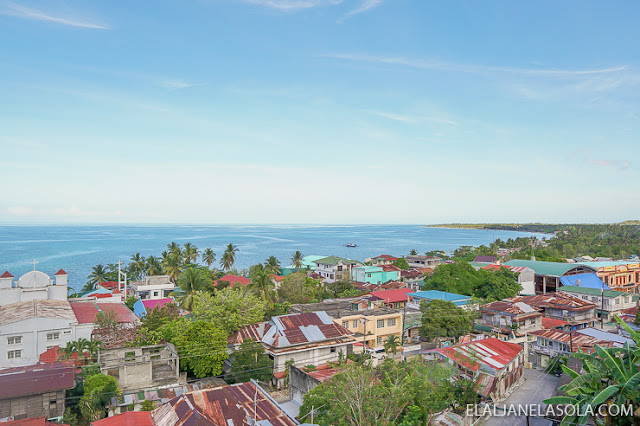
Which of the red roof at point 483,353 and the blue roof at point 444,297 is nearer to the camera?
the red roof at point 483,353

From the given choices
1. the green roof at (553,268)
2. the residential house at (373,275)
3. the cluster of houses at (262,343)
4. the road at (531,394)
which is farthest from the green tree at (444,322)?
the green roof at (553,268)

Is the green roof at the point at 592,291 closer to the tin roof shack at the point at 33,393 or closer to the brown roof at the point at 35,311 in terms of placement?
the tin roof shack at the point at 33,393

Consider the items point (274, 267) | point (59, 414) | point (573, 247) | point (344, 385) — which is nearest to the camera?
point (344, 385)

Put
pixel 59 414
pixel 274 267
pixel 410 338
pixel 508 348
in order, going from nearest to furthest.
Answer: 1. pixel 59 414
2. pixel 508 348
3. pixel 410 338
4. pixel 274 267

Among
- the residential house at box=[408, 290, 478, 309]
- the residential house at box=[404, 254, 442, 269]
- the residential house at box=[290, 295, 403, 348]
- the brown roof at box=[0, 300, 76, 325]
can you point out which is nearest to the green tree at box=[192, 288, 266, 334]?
the residential house at box=[290, 295, 403, 348]

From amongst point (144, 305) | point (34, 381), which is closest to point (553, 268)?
point (144, 305)

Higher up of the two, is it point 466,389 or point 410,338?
point 466,389

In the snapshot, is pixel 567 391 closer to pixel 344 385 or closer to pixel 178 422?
pixel 344 385

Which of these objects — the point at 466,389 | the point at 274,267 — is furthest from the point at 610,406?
the point at 274,267
